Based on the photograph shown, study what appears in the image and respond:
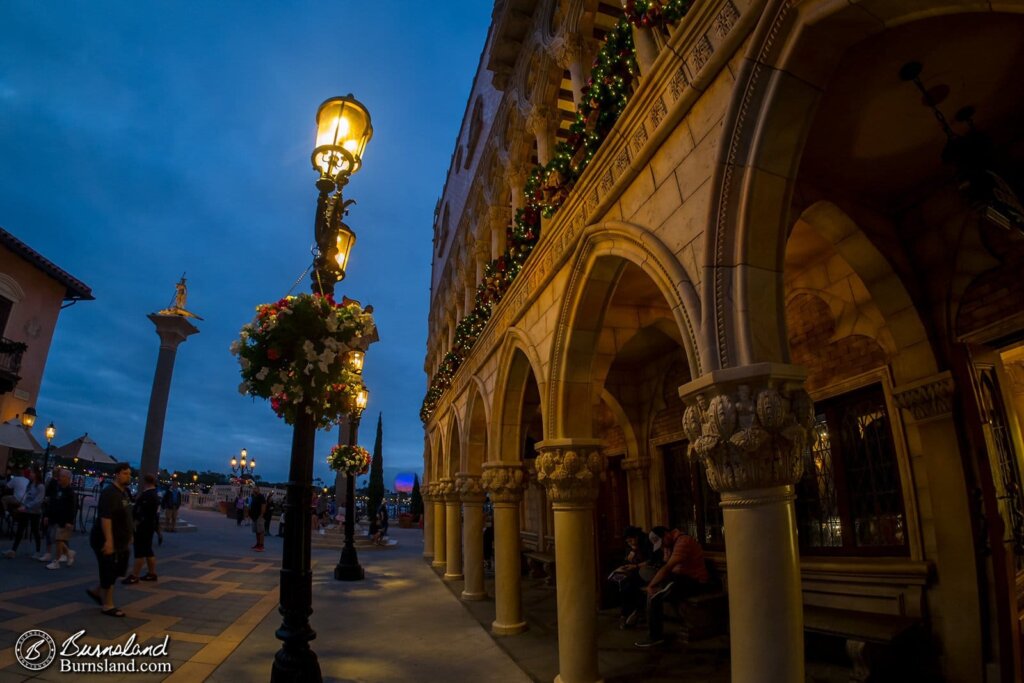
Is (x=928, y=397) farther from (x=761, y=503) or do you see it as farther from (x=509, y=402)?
(x=509, y=402)

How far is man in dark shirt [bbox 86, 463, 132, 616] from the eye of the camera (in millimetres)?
6746

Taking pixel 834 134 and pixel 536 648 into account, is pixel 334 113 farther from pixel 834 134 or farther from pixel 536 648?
pixel 536 648

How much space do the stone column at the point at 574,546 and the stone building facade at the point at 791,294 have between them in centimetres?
2

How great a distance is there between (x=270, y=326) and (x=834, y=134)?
5032mm

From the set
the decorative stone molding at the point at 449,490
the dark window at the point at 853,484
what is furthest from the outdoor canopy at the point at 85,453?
the dark window at the point at 853,484

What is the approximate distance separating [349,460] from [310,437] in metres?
14.0

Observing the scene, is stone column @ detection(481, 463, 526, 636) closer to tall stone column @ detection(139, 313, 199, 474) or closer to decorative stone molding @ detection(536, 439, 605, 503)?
decorative stone molding @ detection(536, 439, 605, 503)

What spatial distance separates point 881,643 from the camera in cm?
497

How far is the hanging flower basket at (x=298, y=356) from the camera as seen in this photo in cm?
448

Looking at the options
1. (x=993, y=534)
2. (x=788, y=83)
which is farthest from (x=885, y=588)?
(x=788, y=83)

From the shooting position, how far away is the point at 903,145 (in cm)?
505

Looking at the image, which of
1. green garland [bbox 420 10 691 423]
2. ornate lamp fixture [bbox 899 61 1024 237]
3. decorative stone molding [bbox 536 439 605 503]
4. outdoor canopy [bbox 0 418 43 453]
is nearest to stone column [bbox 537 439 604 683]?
decorative stone molding [bbox 536 439 605 503]

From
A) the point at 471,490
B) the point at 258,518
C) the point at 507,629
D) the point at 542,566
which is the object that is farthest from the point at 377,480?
the point at 507,629

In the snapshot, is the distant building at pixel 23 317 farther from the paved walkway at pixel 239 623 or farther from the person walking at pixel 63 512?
the person walking at pixel 63 512
